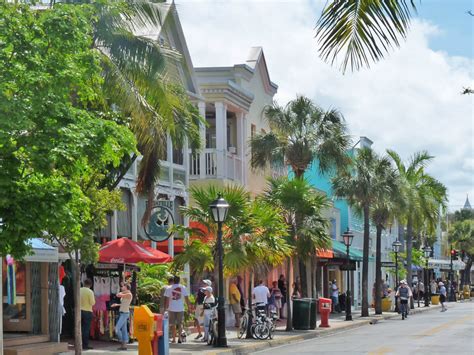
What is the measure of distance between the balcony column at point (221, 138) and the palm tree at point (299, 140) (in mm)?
1531

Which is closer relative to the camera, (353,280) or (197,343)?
(197,343)

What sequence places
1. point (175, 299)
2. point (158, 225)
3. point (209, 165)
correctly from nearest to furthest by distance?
point (175, 299), point (158, 225), point (209, 165)

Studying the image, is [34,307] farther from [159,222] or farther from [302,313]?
[302,313]

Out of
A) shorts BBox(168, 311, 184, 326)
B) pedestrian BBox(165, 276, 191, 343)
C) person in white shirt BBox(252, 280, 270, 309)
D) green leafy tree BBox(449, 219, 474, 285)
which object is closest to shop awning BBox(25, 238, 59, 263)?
pedestrian BBox(165, 276, 191, 343)

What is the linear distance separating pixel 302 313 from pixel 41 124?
21820 millimetres

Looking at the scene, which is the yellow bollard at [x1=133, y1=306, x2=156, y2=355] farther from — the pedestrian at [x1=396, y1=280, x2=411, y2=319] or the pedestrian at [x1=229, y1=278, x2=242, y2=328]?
the pedestrian at [x1=396, y1=280, x2=411, y2=319]

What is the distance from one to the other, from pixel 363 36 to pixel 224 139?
103 feet

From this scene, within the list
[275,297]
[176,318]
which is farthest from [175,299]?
[275,297]

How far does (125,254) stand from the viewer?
83.0ft

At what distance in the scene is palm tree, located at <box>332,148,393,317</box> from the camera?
4738 cm

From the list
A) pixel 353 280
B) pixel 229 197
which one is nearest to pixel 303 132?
pixel 229 197

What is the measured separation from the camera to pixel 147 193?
27266 mm

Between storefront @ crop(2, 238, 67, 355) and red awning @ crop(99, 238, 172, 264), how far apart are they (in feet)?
5.21

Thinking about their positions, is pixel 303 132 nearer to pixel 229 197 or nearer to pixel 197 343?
pixel 229 197
